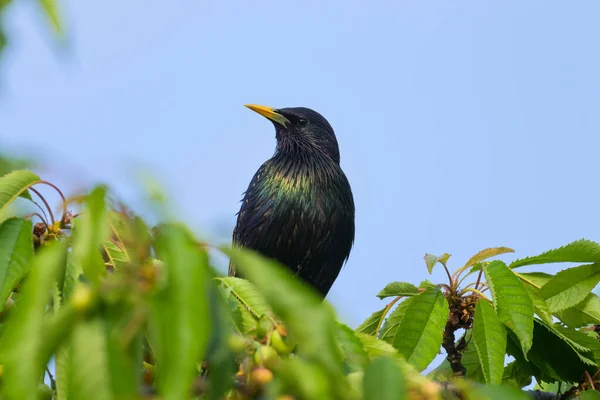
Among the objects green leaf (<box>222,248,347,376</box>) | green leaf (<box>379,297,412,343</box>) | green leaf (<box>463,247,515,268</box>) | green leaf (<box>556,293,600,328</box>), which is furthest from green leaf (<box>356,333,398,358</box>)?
green leaf (<box>556,293,600,328</box>)

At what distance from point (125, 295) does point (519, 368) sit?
7.13ft

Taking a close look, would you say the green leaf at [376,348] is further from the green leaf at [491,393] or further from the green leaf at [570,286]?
the green leaf at [570,286]

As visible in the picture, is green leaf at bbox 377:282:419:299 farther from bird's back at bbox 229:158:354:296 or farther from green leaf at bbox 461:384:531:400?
bird's back at bbox 229:158:354:296

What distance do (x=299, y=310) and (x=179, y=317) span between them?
144mm

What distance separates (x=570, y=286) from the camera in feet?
9.40

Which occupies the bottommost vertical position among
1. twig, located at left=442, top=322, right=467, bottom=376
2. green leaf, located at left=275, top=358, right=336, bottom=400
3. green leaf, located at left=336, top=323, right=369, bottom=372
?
twig, located at left=442, top=322, right=467, bottom=376

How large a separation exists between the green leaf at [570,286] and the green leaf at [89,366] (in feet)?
6.70

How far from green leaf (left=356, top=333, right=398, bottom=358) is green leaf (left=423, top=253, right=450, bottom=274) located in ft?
4.45

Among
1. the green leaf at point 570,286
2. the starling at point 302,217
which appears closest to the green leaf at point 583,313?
the green leaf at point 570,286

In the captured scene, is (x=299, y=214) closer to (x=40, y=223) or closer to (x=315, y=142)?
(x=315, y=142)

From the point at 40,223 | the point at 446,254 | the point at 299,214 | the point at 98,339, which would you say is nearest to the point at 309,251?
the point at 299,214

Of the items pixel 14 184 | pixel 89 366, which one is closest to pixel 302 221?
pixel 14 184

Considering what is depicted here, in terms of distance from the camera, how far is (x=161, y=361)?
97 cm

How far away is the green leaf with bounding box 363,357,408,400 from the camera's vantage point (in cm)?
113
